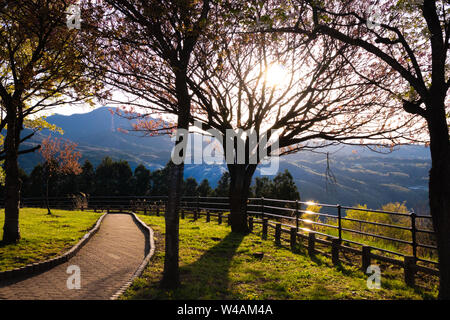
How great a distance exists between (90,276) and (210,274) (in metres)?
2.81

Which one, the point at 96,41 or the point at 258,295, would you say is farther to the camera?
the point at 96,41

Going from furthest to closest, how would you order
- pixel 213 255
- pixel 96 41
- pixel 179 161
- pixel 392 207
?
pixel 392 207 → pixel 213 255 → pixel 96 41 → pixel 179 161

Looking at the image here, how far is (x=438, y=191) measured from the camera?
187 inches

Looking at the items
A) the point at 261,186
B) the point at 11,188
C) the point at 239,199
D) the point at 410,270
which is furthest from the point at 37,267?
the point at 261,186

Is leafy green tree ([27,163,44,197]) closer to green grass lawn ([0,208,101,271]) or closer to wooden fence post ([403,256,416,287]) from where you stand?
green grass lawn ([0,208,101,271])

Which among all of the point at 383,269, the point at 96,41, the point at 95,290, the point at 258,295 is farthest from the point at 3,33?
the point at 383,269

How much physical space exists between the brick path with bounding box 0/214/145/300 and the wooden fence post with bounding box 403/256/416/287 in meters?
6.25

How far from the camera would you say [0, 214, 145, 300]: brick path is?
5352 millimetres

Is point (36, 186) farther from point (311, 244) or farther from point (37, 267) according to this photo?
point (311, 244)

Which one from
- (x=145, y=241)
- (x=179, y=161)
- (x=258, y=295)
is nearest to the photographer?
(x=258, y=295)

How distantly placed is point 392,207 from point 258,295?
2534cm

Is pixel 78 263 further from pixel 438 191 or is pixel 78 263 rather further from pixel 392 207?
pixel 392 207

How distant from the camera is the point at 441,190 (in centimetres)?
472

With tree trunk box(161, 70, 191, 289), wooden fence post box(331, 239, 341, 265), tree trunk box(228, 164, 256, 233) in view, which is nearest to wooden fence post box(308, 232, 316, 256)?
wooden fence post box(331, 239, 341, 265)
